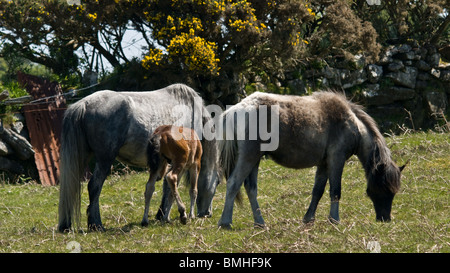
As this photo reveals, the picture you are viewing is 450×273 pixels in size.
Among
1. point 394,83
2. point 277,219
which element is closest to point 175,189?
point 277,219

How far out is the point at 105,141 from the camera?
368 inches

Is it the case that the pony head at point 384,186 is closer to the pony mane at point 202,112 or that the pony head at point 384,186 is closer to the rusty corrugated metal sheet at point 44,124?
the pony mane at point 202,112

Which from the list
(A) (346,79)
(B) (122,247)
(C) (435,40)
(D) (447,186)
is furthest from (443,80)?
(B) (122,247)

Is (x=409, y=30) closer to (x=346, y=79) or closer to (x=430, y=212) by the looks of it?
(x=346, y=79)

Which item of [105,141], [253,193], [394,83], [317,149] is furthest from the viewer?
[394,83]

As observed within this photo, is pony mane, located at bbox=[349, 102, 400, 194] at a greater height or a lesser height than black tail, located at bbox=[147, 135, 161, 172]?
lesser

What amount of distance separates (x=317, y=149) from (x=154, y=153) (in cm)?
250

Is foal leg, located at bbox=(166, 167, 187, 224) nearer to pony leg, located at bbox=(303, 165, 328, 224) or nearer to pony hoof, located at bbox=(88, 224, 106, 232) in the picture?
pony hoof, located at bbox=(88, 224, 106, 232)

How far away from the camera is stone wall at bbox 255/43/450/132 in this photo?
66.0ft

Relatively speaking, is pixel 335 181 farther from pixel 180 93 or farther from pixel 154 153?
pixel 180 93

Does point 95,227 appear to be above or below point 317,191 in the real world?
below

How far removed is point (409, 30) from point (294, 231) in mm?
16810

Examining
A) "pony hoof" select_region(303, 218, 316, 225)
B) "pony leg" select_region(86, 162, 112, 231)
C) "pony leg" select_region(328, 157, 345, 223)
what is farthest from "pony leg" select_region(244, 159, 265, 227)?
"pony leg" select_region(86, 162, 112, 231)

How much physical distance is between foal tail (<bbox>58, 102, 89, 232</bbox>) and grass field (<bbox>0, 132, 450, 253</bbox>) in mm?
363
